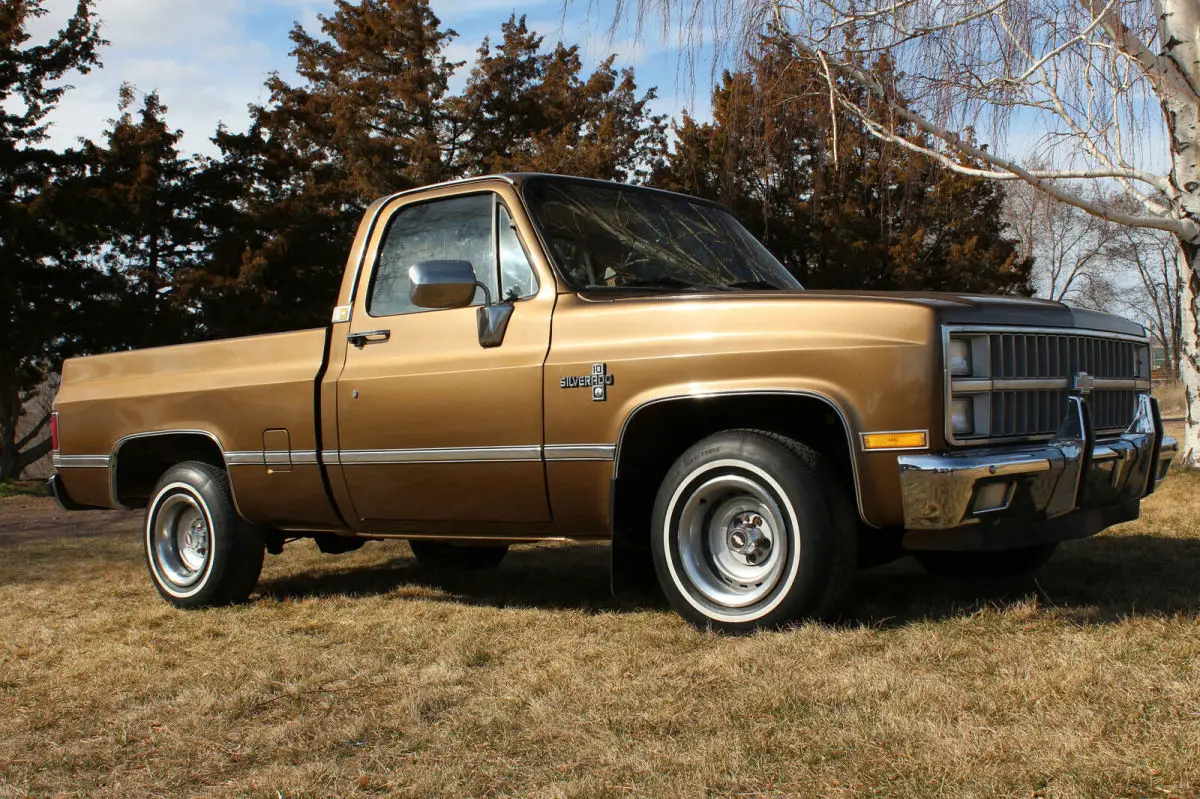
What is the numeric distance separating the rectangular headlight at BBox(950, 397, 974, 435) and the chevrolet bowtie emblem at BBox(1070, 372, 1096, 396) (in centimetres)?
69

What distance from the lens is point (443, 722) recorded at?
371cm

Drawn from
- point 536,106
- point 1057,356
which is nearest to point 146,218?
point 536,106

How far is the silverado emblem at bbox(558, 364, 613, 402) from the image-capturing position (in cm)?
480

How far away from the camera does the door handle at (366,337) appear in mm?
5598

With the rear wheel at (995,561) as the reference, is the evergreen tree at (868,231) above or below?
above

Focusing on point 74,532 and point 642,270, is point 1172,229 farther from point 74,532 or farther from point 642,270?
point 74,532

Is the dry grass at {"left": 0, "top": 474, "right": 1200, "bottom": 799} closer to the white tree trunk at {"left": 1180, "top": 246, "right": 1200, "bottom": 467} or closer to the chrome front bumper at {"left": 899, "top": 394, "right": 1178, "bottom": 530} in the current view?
the chrome front bumper at {"left": 899, "top": 394, "right": 1178, "bottom": 530}

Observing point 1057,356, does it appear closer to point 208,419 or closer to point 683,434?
point 683,434

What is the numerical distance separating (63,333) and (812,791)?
67.7ft

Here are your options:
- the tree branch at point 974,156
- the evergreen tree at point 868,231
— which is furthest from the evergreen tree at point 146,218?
the tree branch at point 974,156

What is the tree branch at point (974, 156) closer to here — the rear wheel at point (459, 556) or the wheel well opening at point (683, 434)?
the rear wheel at point (459, 556)

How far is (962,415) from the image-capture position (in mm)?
4207

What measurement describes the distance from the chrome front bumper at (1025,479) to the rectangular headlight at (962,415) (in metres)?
0.08

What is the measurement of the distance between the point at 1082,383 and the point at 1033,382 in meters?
0.34
